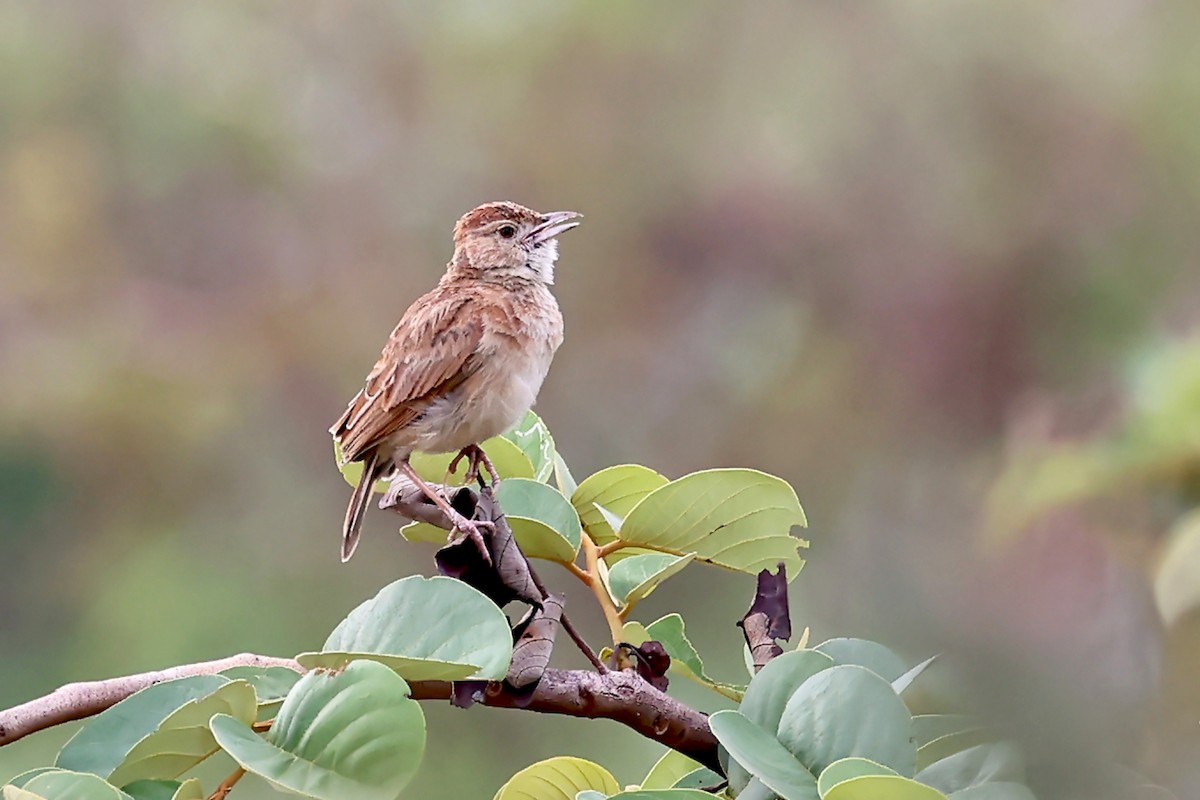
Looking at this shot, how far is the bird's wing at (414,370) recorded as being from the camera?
128 cm

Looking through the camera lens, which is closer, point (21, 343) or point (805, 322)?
point (805, 322)

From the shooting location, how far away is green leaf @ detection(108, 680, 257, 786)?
0.54 metres

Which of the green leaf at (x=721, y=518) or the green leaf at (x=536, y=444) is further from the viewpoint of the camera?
the green leaf at (x=536, y=444)

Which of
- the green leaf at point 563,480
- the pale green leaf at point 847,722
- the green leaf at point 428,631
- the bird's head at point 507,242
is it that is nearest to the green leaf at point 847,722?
the pale green leaf at point 847,722

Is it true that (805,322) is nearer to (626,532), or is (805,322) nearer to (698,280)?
(698,280)

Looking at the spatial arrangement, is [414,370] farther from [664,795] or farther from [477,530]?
[664,795]

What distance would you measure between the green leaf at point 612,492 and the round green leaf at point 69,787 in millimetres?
411

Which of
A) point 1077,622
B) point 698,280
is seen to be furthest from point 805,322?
point 1077,622

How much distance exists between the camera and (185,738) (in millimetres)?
550

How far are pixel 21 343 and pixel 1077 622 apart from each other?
4.61 m

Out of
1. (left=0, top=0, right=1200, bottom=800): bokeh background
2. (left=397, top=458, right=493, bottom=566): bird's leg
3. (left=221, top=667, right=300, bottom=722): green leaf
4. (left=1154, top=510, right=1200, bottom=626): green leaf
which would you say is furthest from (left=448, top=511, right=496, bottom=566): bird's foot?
(left=0, top=0, right=1200, bottom=800): bokeh background

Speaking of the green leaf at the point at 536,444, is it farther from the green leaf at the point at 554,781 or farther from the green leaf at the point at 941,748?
the green leaf at the point at 941,748

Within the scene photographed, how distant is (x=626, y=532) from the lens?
0.80 metres

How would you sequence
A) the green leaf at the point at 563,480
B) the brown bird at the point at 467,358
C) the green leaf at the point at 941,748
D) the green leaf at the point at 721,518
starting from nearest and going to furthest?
the green leaf at the point at 941,748, the green leaf at the point at 721,518, the green leaf at the point at 563,480, the brown bird at the point at 467,358
